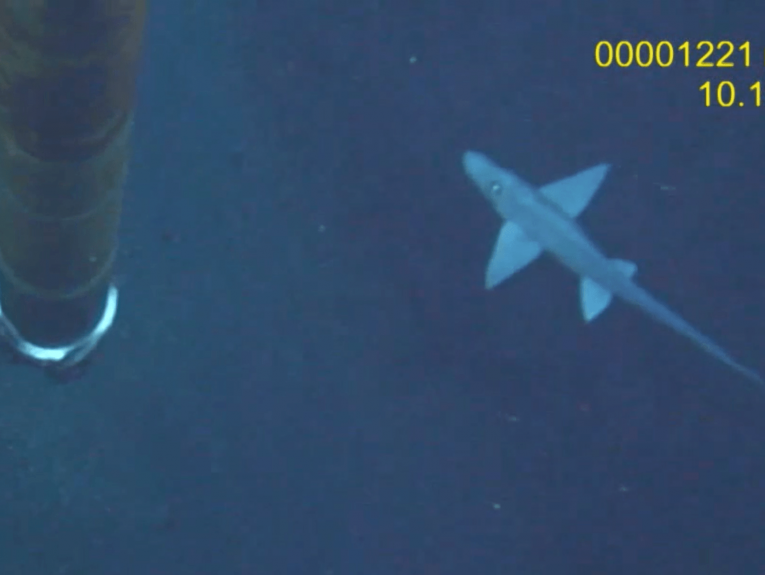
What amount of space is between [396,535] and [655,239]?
64.2 inches

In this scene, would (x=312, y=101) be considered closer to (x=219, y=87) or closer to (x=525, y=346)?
(x=219, y=87)

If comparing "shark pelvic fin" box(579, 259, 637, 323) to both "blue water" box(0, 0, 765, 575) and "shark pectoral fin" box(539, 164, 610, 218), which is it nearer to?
"blue water" box(0, 0, 765, 575)

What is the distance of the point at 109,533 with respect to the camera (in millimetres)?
3686

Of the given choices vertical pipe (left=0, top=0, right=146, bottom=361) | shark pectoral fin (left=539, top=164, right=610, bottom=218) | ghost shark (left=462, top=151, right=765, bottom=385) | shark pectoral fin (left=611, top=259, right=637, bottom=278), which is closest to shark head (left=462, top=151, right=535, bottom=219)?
ghost shark (left=462, top=151, right=765, bottom=385)

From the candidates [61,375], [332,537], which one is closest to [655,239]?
[332,537]

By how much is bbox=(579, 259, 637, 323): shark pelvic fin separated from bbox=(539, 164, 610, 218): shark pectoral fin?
28 centimetres

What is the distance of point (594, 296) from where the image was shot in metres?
4.17
